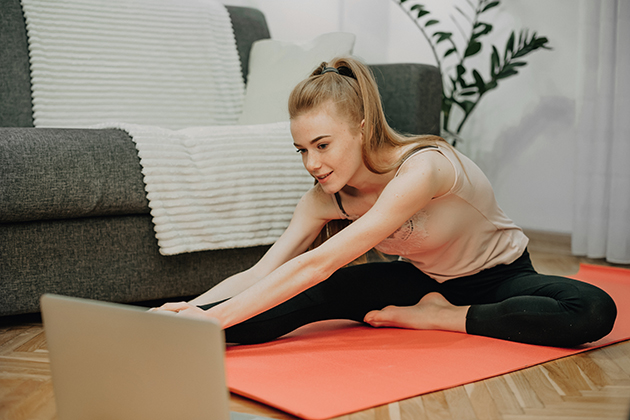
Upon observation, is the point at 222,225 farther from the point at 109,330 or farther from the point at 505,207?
the point at 505,207

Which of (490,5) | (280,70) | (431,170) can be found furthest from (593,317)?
(490,5)

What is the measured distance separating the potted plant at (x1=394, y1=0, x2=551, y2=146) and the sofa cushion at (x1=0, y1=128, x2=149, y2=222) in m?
1.25

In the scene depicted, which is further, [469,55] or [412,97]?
[469,55]

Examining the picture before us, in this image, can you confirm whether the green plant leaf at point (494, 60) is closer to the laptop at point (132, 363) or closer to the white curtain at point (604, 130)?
the white curtain at point (604, 130)

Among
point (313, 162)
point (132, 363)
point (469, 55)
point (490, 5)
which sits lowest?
point (132, 363)

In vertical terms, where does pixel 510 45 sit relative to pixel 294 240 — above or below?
above

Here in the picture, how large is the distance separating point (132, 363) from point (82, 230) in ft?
2.55

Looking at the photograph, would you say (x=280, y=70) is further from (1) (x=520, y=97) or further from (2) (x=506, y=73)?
(1) (x=520, y=97)

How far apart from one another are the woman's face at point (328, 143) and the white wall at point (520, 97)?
1484mm

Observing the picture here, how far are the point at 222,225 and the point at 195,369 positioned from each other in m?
0.87

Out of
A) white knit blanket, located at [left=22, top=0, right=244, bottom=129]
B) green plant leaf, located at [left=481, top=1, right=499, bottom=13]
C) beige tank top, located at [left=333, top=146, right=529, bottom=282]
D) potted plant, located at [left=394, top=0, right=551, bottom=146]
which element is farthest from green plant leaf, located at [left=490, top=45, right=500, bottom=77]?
beige tank top, located at [left=333, top=146, right=529, bottom=282]

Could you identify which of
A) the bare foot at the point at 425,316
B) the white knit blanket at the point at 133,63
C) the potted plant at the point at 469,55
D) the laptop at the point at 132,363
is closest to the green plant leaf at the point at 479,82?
the potted plant at the point at 469,55

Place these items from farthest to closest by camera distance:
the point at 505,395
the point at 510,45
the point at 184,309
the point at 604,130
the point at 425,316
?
the point at 510,45, the point at 604,130, the point at 425,316, the point at 184,309, the point at 505,395

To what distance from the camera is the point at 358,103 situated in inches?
43.5
